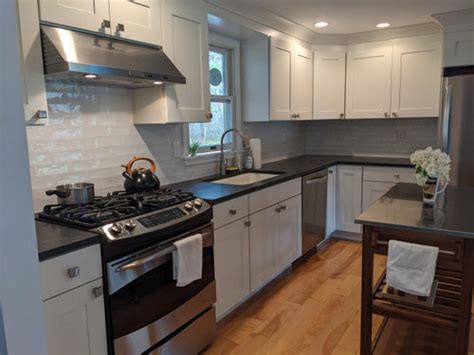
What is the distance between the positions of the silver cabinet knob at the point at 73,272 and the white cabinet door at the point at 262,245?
139 centimetres

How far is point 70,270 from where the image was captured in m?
1.48

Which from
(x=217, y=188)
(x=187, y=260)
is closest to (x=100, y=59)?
(x=187, y=260)

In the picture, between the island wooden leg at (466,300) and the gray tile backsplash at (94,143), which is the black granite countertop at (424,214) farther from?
the gray tile backsplash at (94,143)

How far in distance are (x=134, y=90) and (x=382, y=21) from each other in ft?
8.57

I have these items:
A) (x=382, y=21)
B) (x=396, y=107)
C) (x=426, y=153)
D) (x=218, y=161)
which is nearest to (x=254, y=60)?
(x=218, y=161)

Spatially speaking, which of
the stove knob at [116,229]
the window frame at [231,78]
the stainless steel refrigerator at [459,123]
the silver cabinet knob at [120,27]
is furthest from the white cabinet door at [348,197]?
the stove knob at [116,229]

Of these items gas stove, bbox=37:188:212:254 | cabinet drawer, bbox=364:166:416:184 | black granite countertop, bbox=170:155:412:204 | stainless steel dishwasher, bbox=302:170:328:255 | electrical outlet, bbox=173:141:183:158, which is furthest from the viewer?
cabinet drawer, bbox=364:166:416:184

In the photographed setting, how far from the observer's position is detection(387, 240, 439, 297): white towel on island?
5.83ft

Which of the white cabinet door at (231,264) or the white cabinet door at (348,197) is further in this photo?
the white cabinet door at (348,197)

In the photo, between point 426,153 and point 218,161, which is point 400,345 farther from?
point 218,161

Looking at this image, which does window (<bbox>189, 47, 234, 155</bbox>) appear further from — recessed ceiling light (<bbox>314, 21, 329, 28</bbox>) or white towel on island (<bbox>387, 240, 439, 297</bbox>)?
white towel on island (<bbox>387, 240, 439, 297</bbox>)

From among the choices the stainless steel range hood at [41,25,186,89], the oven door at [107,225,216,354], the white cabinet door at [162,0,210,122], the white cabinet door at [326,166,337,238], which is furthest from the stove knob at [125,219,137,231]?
the white cabinet door at [326,166,337,238]

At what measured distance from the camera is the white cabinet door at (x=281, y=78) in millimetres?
3568

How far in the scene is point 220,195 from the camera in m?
2.39
